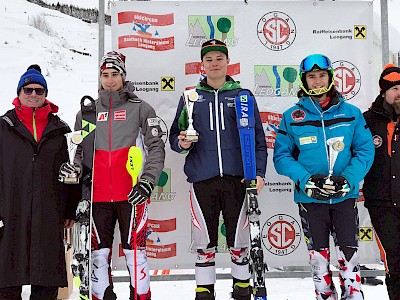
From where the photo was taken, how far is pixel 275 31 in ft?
14.6

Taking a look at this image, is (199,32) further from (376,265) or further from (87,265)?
(376,265)

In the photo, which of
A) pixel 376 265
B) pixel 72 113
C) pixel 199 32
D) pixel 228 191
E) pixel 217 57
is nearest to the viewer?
pixel 228 191

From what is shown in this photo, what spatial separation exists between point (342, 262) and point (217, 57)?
1.92 metres

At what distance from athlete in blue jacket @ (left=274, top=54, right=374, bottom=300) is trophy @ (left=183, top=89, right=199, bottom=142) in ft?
2.34

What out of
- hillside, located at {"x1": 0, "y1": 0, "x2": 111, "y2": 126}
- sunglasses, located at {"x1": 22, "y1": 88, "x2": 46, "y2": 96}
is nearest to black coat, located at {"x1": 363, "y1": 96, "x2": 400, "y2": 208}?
sunglasses, located at {"x1": 22, "y1": 88, "x2": 46, "y2": 96}

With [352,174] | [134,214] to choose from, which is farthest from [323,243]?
[134,214]

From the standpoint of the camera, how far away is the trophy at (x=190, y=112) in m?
3.28

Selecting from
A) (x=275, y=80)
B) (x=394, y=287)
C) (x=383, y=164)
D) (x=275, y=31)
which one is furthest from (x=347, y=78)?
(x=394, y=287)

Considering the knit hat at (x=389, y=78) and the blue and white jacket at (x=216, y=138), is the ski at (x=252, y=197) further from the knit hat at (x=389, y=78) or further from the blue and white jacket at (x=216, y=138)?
the knit hat at (x=389, y=78)

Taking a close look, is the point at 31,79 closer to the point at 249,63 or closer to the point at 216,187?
the point at 216,187

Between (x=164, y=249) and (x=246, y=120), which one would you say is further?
(x=164, y=249)

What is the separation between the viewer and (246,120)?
3.44 m

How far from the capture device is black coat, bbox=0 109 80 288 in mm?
3035

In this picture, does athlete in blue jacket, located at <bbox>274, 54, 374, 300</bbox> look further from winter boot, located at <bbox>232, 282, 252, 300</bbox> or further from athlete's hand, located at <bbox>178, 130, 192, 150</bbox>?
athlete's hand, located at <bbox>178, 130, 192, 150</bbox>
